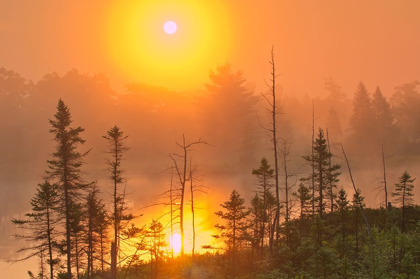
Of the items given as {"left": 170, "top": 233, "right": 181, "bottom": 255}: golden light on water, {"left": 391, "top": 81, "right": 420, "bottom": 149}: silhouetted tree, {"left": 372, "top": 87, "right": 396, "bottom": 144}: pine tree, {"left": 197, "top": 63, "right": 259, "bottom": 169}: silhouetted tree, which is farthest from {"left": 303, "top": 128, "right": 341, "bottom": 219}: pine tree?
{"left": 391, "top": 81, "right": 420, "bottom": 149}: silhouetted tree

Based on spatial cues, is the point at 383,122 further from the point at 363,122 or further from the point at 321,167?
the point at 321,167

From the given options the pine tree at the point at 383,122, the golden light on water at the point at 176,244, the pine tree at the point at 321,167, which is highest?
the pine tree at the point at 383,122

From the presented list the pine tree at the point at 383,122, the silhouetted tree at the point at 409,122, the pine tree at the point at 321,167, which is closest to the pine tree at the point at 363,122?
the pine tree at the point at 383,122

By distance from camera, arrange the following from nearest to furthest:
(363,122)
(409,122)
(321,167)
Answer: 1. (321,167)
2. (363,122)
3. (409,122)

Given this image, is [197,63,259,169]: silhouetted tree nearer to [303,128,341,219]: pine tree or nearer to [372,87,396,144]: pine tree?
[372,87,396,144]: pine tree

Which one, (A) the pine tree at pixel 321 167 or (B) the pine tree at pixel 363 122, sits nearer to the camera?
(A) the pine tree at pixel 321 167

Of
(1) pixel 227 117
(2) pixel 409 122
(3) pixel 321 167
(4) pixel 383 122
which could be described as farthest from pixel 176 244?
(2) pixel 409 122

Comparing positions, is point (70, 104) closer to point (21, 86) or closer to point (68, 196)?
point (21, 86)

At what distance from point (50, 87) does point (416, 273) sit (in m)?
115

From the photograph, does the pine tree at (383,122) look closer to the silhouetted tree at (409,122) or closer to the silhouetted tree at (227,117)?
the silhouetted tree at (409,122)

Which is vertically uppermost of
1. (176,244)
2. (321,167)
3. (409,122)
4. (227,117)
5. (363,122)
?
(227,117)

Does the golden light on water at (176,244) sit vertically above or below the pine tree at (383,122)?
below

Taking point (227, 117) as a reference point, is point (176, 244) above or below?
below

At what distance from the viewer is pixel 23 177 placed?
91062 millimetres
